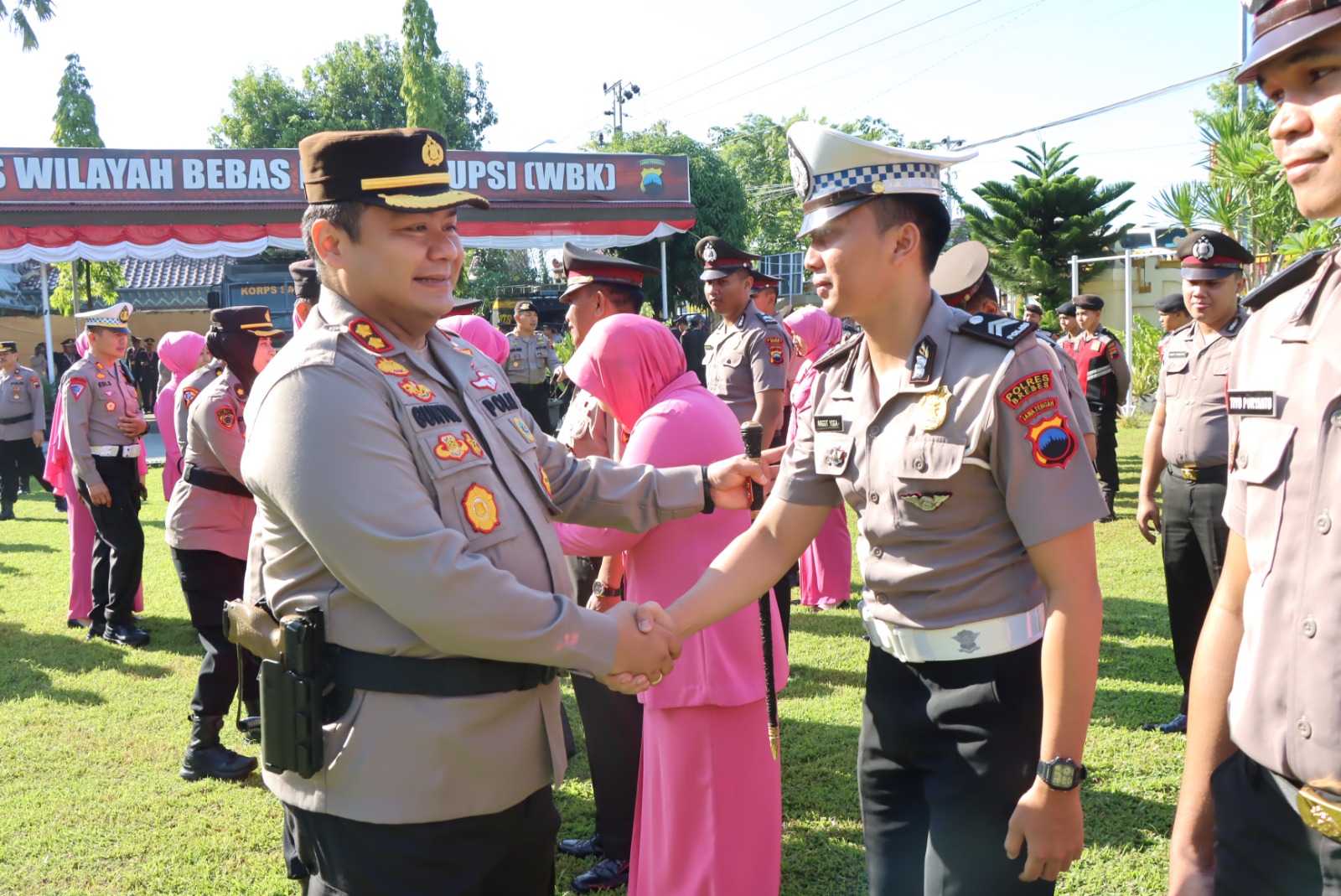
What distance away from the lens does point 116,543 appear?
698 cm

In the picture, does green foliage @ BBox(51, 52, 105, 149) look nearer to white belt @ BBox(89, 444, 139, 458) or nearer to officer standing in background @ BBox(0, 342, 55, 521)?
officer standing in background @ BBox(0, 342, 55, 521)

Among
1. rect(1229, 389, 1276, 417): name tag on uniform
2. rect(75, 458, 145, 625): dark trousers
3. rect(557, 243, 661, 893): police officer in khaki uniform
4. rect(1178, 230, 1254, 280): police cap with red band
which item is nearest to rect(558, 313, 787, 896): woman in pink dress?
rect(557, 243, 661, 893): police officer in khaki uniform

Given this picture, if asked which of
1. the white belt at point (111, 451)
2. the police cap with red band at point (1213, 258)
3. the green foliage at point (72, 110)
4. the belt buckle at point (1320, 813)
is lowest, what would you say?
the belt buckle at point (1320, 813)

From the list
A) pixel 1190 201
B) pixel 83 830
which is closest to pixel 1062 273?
pixel 1190 201

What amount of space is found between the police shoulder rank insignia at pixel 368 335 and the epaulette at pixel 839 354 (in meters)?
1.06

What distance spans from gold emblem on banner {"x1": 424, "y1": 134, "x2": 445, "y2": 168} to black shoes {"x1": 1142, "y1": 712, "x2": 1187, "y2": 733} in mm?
4300

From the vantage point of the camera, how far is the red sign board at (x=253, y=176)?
56.7ft

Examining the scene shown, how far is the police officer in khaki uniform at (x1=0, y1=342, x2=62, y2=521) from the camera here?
12.4 m

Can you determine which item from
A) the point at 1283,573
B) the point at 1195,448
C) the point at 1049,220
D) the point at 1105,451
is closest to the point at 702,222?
the point at 1049,220

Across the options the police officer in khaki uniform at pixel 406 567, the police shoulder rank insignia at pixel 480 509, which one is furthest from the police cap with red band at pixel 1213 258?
the police shoulder rank insignia at pixel 480 509

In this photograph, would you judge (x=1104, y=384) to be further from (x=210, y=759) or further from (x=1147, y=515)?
(x=210, y=759)

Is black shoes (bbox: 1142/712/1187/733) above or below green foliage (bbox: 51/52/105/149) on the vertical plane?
below

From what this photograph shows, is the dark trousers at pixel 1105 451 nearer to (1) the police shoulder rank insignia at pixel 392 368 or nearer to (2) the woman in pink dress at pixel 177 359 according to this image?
(2) the woman in pink dress at pixel 177 359

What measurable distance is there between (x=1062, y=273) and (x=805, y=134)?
2452cm
